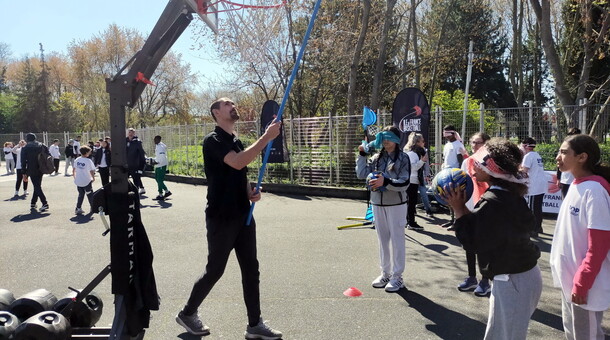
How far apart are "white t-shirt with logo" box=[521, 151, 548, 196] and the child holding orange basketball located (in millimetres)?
5312

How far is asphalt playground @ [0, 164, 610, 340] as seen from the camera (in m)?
4.19

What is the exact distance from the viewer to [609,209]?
2701 mm

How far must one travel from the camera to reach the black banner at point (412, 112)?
35.1ft

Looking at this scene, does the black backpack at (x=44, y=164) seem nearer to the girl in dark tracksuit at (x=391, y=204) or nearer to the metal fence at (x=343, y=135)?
the metal fence at (x=343, y=135)

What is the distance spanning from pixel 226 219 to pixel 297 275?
2327 mm

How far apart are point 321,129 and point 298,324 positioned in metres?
10.3

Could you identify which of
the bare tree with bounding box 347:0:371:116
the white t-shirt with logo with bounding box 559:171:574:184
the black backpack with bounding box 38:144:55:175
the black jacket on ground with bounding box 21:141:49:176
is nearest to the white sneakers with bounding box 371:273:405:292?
the white t-shirt with logo with bounding box 559:171:574:184

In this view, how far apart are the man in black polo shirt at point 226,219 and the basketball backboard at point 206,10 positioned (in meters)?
0.70

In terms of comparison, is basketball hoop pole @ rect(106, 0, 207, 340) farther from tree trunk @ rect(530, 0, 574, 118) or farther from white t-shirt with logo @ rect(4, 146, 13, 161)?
white t-shirt with logo @ rect(4, 146, 13, 161)

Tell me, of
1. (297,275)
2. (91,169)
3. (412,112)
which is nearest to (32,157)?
(91,169)

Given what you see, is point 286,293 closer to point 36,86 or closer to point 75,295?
point 75,295

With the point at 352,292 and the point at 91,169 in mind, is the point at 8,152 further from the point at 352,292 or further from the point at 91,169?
the point at 352,292

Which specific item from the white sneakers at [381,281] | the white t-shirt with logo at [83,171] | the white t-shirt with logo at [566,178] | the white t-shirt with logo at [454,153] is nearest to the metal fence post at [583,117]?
the white t-shirt with logo at [566,178]

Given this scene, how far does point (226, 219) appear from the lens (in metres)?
3.70
